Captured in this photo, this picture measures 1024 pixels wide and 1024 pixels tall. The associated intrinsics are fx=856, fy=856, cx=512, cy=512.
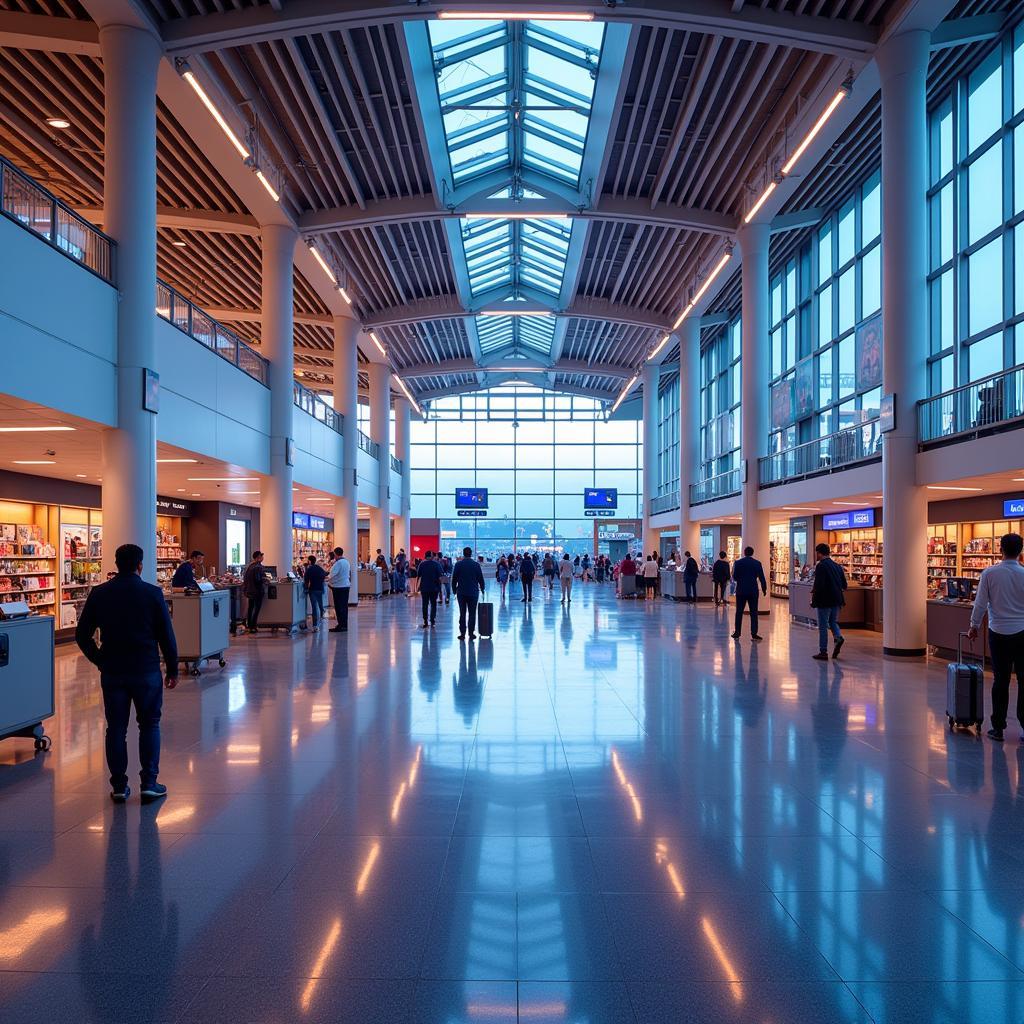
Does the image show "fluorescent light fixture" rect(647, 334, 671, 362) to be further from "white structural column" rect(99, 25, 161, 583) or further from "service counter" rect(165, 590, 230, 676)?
"service counter" rect(165, 590, 230, 676)

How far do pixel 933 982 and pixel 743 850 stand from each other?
1.42 metres

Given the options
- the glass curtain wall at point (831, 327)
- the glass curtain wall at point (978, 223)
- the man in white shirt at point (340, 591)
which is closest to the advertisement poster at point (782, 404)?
the glass curtain wall at point (831, 327)

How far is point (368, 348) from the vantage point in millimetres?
31281

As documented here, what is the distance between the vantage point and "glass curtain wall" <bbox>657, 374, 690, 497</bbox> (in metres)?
40.2

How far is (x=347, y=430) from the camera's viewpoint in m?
26.3

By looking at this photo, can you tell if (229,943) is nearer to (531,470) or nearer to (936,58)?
(936,58)

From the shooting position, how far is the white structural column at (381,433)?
3338 cm

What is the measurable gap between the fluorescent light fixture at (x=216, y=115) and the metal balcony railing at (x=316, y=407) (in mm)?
5743

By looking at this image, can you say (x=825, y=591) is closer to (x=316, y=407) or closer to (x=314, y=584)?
(x=314, y=584)

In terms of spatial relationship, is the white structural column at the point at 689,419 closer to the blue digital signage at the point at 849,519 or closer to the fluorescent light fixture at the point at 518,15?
the blue digital signage at the point at 849,519

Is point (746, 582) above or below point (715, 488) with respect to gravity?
below

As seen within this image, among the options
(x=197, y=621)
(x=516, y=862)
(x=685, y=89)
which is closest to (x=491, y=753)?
(x=516, y=862)

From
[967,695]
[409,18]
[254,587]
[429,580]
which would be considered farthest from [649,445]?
[967,695]

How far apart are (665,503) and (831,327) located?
1553 cm
